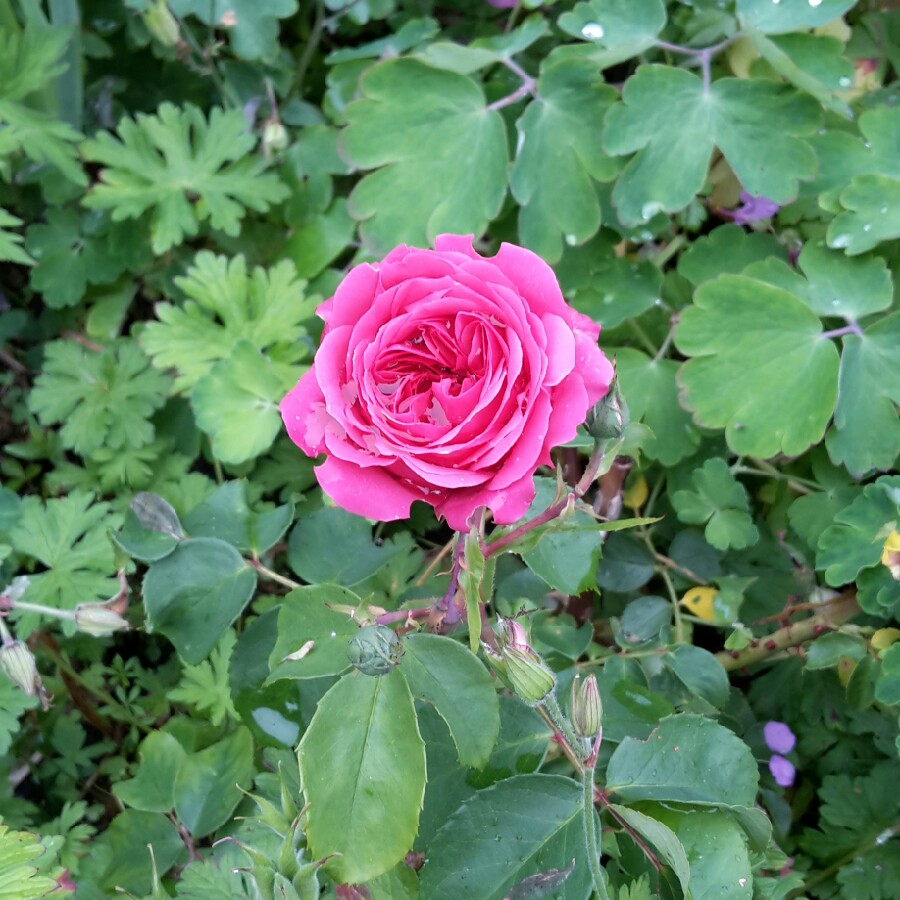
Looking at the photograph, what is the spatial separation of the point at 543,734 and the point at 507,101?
3.41ft

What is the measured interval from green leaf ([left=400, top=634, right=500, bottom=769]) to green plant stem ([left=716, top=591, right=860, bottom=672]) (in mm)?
639

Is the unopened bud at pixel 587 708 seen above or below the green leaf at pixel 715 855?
above

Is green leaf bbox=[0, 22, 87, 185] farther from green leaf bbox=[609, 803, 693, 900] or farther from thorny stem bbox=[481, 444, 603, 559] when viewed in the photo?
green leaf bbox=[609, 803, 693, 900]

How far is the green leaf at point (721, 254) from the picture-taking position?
139 centimetres

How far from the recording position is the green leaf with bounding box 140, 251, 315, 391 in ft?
4.67

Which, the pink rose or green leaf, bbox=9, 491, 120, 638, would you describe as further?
green leaf, bbox=9, 491, 120, 638

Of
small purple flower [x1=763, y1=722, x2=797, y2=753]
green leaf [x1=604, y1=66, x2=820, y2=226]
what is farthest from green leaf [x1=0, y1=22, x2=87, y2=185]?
small purple flower [x1=763, y1=722, x2=797, y2=753]

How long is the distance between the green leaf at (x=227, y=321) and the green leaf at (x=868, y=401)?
3.00ft

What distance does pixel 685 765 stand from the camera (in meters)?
0.87

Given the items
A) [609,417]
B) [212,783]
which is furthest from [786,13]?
[212,783]

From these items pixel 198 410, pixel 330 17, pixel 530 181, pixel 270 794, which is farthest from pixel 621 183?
pixel 270 794

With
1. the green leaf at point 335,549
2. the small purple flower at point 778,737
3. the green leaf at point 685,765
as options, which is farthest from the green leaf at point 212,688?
the small purple flower at point 778,737

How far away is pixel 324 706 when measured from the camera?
2.57 feet

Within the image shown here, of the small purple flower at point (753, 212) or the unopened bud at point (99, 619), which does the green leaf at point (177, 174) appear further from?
the small purple flower at point (753, 212)
